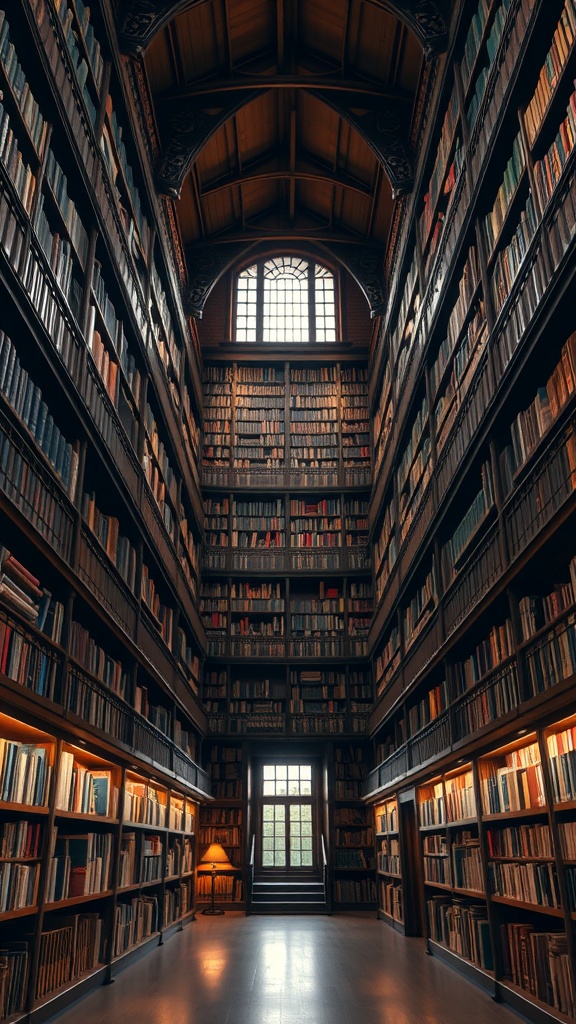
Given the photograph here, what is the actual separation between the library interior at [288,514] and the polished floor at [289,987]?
0.18 ft

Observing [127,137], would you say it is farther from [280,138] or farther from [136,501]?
[280,138]

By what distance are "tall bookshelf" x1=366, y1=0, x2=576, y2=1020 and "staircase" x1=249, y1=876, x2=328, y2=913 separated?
3.32 m

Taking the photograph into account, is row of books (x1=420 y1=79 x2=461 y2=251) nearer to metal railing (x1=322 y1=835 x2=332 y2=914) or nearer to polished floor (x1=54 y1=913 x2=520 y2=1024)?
polished floor (x1=54 y1=913 x2=520 y2=1024)

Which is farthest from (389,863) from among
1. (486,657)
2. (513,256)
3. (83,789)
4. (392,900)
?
(513,256)

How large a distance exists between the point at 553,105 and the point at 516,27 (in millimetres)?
921

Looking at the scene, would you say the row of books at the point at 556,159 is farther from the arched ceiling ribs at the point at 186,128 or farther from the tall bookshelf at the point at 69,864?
the arched ceiling ribs at the point at 186,128

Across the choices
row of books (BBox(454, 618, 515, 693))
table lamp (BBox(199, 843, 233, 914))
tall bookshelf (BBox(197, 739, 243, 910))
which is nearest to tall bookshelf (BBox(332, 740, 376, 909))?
tall bookshelf (BBox(197, 739, 243, 910))

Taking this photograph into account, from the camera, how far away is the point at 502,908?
17.9ft

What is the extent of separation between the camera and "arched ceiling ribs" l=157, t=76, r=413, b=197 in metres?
9.38

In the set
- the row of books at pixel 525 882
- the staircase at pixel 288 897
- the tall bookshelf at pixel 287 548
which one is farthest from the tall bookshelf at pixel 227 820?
the row of books at pixel 525 882

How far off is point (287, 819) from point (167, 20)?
36.0ft

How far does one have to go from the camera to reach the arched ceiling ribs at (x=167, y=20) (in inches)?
289

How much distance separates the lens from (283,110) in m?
11.7

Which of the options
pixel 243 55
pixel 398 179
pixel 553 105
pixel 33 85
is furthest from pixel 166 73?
pixel 553 105
